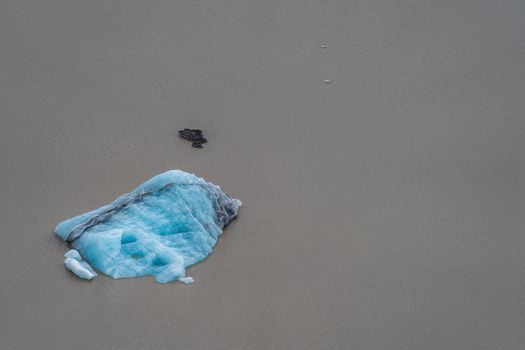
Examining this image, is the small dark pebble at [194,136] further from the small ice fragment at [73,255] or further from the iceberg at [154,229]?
the small ice fragment at [73,255]

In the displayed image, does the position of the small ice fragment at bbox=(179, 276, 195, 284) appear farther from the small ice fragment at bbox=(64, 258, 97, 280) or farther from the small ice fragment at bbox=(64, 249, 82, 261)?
the small ice fragment at bbox=(64, 249, 82, 261)

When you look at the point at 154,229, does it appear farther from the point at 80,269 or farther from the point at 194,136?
the point at 194,136

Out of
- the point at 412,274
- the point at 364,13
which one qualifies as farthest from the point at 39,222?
the point at 364,13

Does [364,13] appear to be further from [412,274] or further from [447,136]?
[412,274]

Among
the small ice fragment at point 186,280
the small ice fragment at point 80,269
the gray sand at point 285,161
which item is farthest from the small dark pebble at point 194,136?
the small ice fragment at point 80,269

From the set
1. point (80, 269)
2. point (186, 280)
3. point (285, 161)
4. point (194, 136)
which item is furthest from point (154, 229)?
point (285, 161)

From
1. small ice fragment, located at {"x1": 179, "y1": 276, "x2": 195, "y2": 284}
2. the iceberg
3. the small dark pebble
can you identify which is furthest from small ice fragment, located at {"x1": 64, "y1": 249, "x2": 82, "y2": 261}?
the small dark pebble

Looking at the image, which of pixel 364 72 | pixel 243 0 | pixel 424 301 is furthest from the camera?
pixel 243 0

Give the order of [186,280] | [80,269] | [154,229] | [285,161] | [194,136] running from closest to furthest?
1. [80,269]
2. [186,280]
3. [154,229]
4. [285,161]
5. [194,136]
